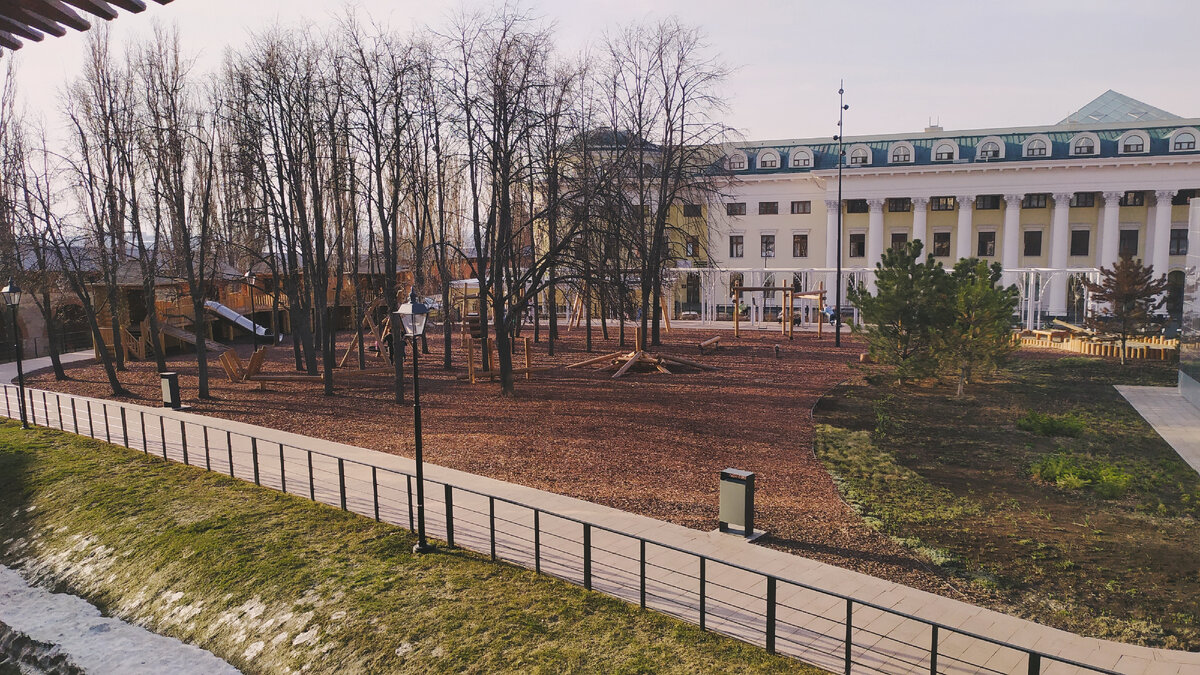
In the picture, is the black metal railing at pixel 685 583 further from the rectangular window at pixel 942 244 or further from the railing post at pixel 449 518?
the rectangular window at pixel 942 244

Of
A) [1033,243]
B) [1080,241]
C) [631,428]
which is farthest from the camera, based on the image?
[1033,243]

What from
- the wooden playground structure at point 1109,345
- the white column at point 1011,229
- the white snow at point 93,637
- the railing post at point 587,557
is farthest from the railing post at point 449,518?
the white column at point 1011,229

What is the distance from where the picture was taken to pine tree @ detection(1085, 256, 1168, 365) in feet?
93.4

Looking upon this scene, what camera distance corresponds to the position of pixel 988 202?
55.4m

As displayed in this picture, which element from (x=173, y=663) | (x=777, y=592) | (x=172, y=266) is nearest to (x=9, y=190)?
(x=172, y=266)

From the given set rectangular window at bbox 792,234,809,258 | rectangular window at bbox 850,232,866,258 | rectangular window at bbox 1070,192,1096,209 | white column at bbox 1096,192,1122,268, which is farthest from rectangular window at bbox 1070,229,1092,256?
rectangular window at bbox 792,234,809,258

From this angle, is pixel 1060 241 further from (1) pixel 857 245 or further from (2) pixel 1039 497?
(2) pixel 1039 497

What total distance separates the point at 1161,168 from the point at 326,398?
5317 centimetres

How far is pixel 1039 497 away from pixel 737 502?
218 inches

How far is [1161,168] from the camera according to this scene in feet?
164

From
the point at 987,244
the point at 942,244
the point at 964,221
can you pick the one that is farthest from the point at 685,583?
the point at 987,244

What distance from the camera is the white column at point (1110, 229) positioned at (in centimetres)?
5128

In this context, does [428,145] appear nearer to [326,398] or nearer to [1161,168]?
[326,398]

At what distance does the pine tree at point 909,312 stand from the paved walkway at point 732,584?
1221 cm
